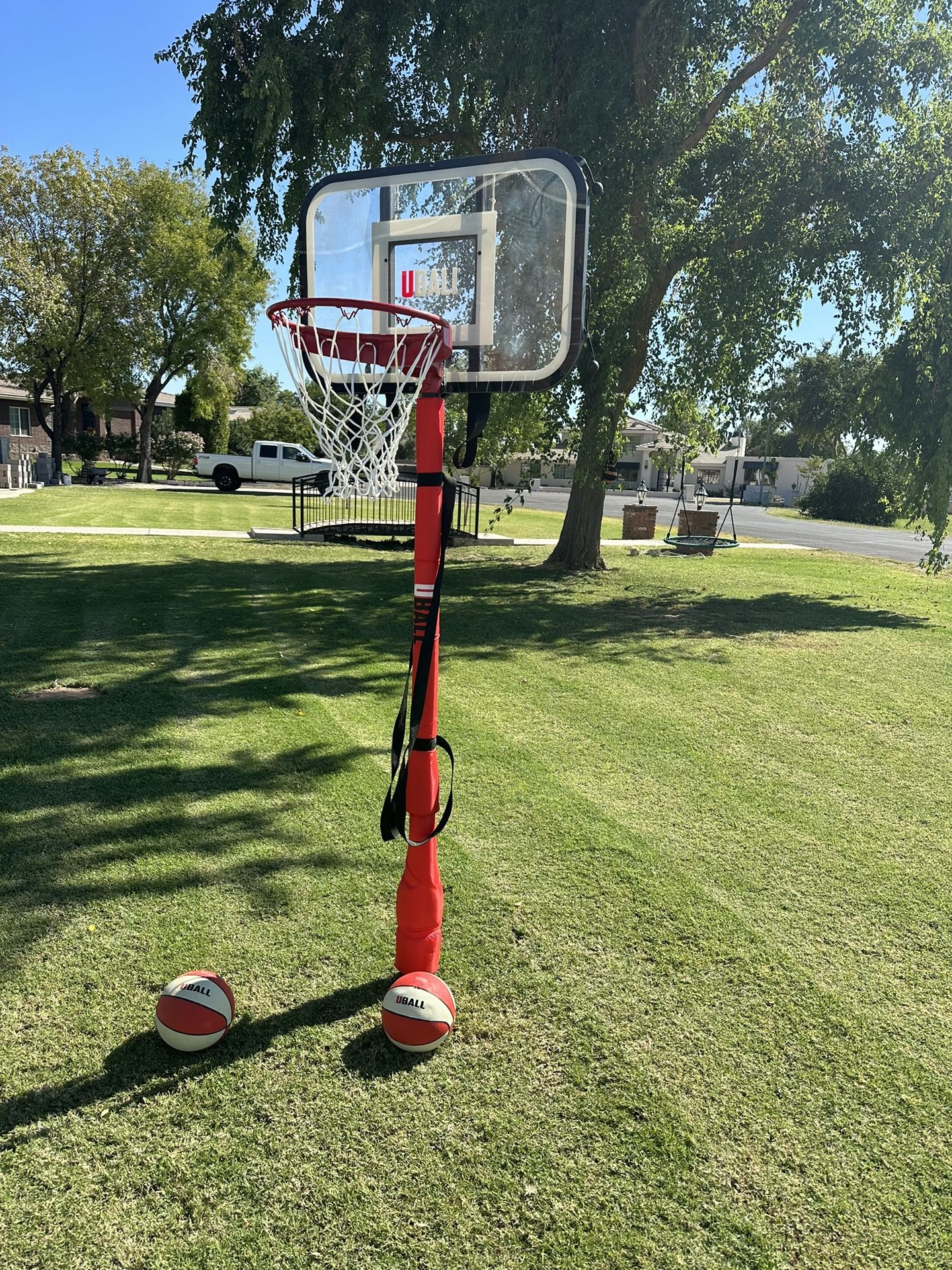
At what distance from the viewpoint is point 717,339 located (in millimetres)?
11320

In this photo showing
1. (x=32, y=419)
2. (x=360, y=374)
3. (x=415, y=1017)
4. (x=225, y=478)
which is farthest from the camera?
(x=32, y=419)

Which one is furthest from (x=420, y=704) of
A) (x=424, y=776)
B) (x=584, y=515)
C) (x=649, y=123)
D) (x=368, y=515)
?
(x=368, y=515)

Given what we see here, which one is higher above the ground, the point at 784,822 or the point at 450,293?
the point at 450,293

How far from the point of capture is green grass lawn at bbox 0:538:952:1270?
2.18 meters

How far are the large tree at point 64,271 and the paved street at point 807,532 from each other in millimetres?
16297

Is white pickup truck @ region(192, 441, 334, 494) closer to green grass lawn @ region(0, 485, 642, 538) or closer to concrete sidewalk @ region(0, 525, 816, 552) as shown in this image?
green grass lawn @ region(0, 485, 642, 538)

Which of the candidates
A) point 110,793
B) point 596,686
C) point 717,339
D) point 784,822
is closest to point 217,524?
point 717,339

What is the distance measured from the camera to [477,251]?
12.3ft

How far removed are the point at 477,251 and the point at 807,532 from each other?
27847 millimetres

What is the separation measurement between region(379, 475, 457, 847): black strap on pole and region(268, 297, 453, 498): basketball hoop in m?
0.46

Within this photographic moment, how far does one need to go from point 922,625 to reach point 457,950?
31.8 ft

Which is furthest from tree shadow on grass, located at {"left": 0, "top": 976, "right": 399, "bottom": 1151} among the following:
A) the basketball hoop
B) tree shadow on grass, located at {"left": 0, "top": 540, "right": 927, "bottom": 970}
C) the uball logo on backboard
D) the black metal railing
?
the black metal railing

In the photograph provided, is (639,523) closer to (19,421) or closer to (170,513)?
(170,513)

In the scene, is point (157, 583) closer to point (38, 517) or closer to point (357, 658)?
point (357, 658)
